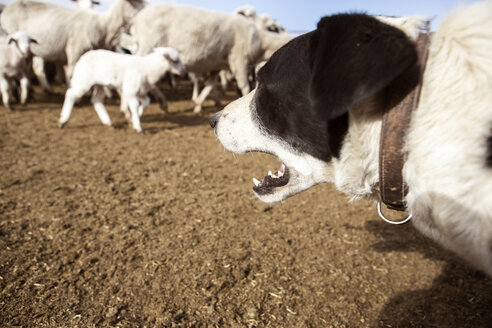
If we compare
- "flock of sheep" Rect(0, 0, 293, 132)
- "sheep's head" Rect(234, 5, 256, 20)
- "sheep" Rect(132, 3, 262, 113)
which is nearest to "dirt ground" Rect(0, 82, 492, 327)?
"flock of sheep" Rect(0, 0, 293, 132)

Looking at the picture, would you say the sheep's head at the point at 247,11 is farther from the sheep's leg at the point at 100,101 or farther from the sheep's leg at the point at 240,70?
the sheep's leg at the point at 100,101

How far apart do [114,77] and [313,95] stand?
547cm

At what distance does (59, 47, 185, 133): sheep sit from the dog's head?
176 inches

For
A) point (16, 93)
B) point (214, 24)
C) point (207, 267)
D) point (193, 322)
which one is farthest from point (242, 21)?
point (193, 322)

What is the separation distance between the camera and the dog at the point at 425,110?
96cm

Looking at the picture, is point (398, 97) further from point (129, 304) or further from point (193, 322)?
point (129, 304)

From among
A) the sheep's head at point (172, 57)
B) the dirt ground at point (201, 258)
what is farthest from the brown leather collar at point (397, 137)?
the sheep's head at point (172, 57)

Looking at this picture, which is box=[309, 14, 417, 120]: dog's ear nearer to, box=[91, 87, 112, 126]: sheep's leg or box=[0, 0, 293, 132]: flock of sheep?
box=[0, 0, 293, 132]: flock of sheep

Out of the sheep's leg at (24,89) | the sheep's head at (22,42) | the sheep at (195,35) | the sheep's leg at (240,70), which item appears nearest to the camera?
the sheep's head at (22,42)

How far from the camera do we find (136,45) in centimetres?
832

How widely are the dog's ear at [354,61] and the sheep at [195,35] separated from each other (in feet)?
23.1

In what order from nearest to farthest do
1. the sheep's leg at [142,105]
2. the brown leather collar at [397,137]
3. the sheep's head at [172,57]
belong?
1. the brown leather collar at [397,137]
2. the sheep's leg at [142,105]
3. the sheep's head at [172,57]

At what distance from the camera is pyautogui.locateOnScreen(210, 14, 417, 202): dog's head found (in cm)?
105

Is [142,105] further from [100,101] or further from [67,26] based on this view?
[67,26]
